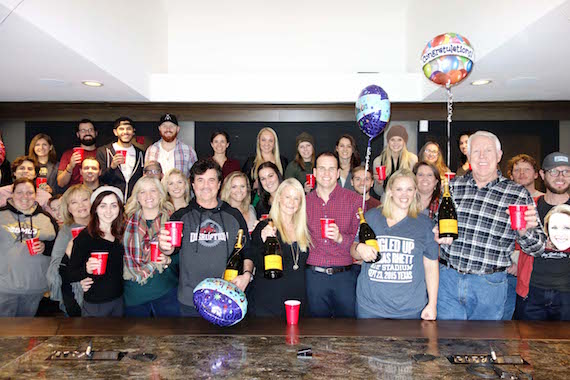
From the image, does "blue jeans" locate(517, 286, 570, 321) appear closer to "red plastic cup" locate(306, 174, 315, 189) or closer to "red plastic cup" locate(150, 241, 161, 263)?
"red plastic cup" locate(306, 174, 315, 189)

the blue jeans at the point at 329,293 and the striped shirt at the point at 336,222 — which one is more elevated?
the striped shirt at the point at 336,222

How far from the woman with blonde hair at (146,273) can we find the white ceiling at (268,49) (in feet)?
5.12

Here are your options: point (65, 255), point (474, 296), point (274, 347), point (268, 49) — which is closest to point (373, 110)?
point (474, 296)

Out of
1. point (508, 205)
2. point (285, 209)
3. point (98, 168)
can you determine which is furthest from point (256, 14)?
point (508, 205)

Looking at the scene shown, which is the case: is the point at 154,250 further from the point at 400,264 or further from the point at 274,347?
the point at 400,264

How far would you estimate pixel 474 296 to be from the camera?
2900mm

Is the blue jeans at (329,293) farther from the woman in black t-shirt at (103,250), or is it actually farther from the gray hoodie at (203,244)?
the woman in black t-shirt at (103,250)

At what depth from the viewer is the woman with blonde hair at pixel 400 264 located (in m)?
2.74

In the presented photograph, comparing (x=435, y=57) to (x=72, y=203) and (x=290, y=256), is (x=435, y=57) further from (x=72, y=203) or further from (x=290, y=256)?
(x=72, y=203)

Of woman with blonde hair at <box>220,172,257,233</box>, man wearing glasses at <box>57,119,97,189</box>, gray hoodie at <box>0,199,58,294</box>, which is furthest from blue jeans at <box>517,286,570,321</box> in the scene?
man wearing glasses at <box>57,119,97,189</box>

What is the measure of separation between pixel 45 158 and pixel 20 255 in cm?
191

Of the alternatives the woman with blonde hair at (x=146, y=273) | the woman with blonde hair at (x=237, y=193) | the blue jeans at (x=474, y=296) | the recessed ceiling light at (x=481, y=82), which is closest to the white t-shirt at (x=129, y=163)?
the woman with blonde hair at (x=237, y=193)

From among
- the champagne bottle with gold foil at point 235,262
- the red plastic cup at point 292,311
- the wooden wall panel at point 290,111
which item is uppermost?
the wooden wall panel at point 290,111

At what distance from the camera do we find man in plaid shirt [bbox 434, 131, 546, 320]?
9.43 feet
